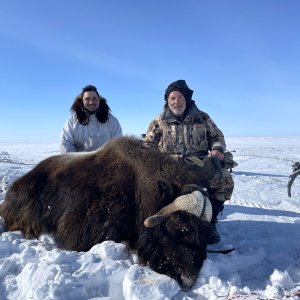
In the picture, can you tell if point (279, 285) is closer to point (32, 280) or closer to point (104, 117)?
point (32, 280)

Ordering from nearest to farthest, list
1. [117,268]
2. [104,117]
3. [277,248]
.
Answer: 1. [117,268]
2. [277,248]
3. [104,117]

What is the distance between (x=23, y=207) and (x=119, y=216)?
110 centimetres

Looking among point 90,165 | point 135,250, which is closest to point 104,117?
point 90,165

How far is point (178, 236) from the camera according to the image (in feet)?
8.66

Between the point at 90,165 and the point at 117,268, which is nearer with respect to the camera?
the point at 117,268

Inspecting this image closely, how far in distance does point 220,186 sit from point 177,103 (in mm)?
1001

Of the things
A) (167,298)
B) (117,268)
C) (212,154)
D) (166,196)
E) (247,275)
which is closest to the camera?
(167,298)

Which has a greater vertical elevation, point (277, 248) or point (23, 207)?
point (23, 207)

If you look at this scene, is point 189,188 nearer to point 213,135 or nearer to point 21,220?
point 213,135

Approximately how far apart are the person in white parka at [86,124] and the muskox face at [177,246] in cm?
250

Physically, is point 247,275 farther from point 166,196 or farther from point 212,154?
point 212,154

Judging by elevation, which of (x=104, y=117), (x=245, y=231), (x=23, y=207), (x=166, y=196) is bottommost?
(x=245, y=231)

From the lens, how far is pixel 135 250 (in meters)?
2.79

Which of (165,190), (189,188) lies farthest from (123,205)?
(189,188)
